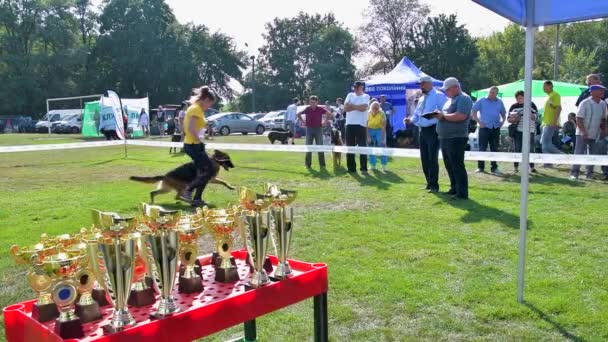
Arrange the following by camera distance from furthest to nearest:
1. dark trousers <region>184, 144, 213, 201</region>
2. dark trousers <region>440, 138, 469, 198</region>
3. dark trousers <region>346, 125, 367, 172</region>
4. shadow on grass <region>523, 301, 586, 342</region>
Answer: dark trousers <region>346, 125, 367, 172</region>
dark trousers <region>184, 144, 213, 201</region>
dark trousers <region>440, 138, 469, 198</region>
shadow on grass <region>523, 301, 586, 342</region>

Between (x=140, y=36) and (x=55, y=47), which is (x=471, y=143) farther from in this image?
(x=55, y=47)

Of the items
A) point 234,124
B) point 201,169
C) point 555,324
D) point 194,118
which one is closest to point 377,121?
point 201,169

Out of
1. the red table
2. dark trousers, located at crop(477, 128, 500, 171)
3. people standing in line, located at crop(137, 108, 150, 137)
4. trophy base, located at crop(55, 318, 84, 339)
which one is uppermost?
people standing in line, located at crop(137, 108, 150, 137)

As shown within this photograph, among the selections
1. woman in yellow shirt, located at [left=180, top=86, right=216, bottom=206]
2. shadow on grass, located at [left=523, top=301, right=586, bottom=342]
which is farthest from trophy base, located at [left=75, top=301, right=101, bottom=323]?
woman in yellow shirt, located at [left=180, top=86, right=216, bottom=206]

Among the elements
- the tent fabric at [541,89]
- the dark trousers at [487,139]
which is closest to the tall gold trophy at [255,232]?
the dark trousers at [487,139]

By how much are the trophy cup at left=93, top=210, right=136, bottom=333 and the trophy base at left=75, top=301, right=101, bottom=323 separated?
110 millimetres

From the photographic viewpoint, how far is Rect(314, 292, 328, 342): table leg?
8.17 ft

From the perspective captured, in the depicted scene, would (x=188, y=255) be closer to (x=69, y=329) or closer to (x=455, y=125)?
(x=69, y=329)

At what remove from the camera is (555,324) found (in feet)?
10.7

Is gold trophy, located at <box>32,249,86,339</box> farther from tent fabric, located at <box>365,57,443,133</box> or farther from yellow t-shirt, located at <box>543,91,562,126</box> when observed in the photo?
tent fabric, located at <box>365,57,443,133</box>

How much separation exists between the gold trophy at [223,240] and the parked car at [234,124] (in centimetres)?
2741

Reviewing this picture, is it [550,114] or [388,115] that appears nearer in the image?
[550,114]

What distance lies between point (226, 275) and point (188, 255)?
22 cm

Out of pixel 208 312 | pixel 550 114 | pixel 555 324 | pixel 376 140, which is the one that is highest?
pixel 550 114
